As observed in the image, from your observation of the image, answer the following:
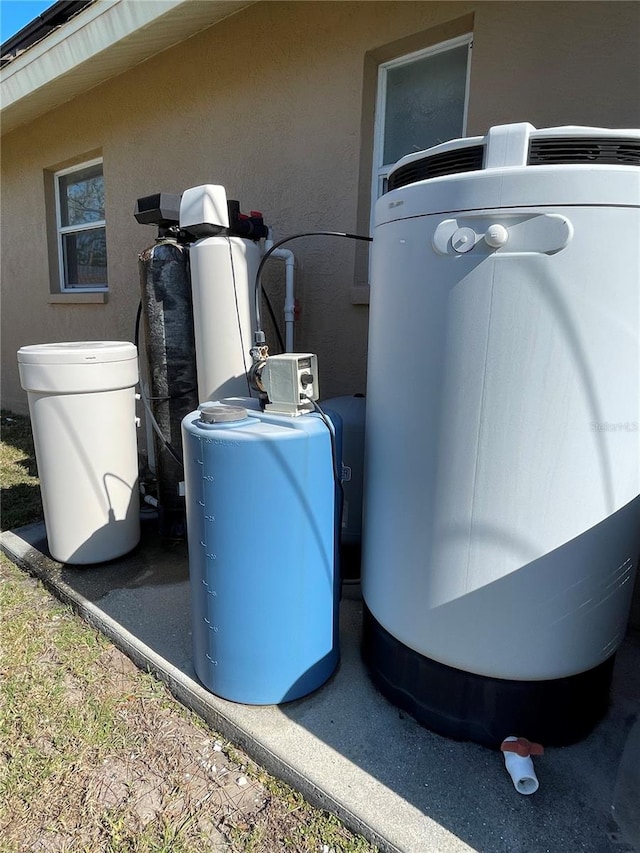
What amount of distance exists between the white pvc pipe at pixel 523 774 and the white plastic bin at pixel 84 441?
194 cm

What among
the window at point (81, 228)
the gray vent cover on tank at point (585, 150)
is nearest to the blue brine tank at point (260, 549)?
the gray vent cover on tank at point (585, 150)

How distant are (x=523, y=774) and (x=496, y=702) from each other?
0.56ft

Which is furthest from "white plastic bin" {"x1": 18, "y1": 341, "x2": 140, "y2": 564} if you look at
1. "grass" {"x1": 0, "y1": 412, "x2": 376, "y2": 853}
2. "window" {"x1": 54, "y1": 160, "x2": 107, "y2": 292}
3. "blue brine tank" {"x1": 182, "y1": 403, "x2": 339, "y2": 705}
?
"window" {"x1": 54, "y1": 160, "x2": 107, "y2": 292}

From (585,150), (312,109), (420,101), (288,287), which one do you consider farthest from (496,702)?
(312,109)

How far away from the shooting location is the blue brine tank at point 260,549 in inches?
59.6

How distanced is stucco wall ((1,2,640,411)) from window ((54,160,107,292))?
23cm

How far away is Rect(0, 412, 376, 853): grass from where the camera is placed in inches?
51.6

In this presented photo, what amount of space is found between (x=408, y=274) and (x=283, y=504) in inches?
28.4

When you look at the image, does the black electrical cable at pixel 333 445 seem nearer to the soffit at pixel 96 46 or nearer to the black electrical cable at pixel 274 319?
the black electrical cable at pixel 274 319

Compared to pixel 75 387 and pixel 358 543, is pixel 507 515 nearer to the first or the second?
pixel 358 543

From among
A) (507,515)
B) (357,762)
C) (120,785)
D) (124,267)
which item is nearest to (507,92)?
(507,515)

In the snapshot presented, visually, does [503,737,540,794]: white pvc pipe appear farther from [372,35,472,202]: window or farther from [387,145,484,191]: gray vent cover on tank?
[372,35,472,202]: window

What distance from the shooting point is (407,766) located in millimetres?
1451

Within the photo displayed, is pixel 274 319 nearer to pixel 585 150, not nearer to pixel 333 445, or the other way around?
pixel 333 445
